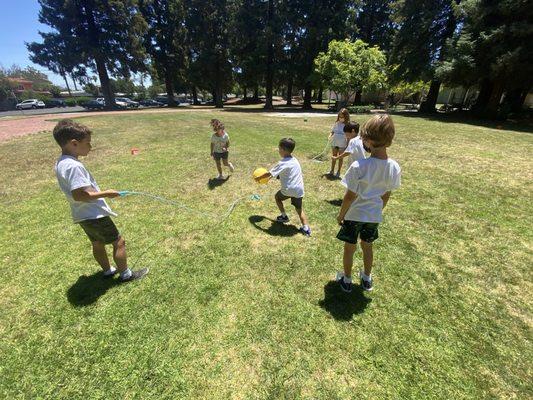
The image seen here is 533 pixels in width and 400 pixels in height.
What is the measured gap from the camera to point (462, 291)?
11.7 ft

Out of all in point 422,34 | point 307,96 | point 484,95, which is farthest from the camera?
point 307,96

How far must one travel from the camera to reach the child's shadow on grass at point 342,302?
3209mm

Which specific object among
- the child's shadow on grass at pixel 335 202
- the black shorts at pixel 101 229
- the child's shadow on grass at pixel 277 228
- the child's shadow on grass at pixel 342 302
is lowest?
the child's shadow on grass at pixel 335 202

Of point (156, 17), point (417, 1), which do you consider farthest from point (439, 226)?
point (156, 17)

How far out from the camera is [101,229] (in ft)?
10.8

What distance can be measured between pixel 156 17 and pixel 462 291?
46856mm

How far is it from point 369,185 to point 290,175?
1.77 metres

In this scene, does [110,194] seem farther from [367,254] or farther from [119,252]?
[367,254]

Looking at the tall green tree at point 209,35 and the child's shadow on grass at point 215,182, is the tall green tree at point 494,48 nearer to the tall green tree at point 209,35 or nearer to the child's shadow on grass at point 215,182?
the child's shadow on grass at point 215,182

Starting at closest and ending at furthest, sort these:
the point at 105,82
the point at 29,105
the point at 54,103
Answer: the point at 105,82 → the point at 29,105 → the point at 54,103

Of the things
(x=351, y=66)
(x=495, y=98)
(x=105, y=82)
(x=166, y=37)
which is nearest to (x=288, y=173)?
(x=495, y=98)

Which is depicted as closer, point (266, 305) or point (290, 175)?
point (266, 305)

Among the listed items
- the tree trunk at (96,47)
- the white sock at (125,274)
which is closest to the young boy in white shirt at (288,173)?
the white sock at (125,274)

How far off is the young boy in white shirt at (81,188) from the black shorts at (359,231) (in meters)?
2.54
